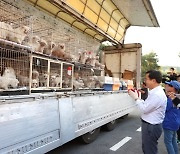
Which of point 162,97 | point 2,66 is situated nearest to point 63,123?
point 2,66

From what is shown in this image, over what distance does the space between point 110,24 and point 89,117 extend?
220 inches

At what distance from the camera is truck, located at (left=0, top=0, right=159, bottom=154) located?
2949mm

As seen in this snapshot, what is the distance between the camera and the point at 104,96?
552 centimetres

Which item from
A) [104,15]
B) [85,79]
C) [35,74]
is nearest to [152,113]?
[35,74]

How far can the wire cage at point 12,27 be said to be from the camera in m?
3.55

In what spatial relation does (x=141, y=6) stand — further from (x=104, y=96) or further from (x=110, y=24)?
(x=104, y=96)

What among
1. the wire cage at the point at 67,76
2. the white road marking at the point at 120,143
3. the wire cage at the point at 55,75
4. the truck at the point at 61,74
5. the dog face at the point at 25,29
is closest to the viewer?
the truck at the point at 61,74

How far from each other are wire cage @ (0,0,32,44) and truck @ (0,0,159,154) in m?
0.02

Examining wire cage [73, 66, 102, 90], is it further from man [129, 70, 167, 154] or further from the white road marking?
man [129, 70, 167, 154]

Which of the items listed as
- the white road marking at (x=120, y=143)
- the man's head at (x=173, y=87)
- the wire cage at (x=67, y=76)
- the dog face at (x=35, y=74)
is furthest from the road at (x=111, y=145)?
the man's head at (x=173, y=87)

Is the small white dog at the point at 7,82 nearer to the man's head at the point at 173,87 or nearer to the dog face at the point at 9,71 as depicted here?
the dog face at the point at 9,71

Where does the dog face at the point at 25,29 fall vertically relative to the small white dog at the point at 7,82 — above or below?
above

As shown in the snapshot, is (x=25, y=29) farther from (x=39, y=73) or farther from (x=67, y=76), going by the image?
(x=67, y=76)

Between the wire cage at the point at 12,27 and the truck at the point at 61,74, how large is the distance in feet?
Result: 0.05
